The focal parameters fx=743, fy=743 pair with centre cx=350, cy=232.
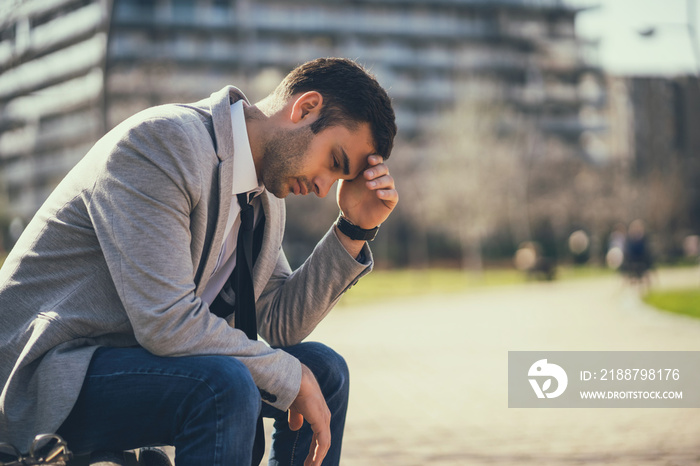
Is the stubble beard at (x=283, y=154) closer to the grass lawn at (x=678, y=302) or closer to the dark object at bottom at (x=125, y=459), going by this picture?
the dark object at bottom at (x=125, y=459)

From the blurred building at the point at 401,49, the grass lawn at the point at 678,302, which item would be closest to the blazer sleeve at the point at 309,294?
the grass lawn at the point at 678,302

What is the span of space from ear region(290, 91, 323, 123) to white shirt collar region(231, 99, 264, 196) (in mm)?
167

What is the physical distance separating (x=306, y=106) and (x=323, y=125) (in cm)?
8

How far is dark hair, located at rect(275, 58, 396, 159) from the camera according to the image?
→ 2.36 meters

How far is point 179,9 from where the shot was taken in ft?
221

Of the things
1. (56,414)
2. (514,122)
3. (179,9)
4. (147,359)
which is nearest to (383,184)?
(147,359)

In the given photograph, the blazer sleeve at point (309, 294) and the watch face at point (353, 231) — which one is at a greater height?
the watch face at point (353, 231)

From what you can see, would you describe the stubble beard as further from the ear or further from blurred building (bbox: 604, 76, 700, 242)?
blurred building (bbox: 604, 76, 700, 242)

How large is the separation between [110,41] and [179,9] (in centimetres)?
6209

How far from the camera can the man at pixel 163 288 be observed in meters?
1.95

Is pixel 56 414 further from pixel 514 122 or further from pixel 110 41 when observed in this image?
pixel 514 122

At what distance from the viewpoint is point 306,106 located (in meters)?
2.39

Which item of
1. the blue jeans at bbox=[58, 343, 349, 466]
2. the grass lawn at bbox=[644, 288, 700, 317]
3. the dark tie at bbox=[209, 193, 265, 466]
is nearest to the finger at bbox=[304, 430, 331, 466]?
the dark tie at bbox=[209, 193, 265, 466]

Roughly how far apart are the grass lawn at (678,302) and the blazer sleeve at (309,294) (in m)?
11.6
